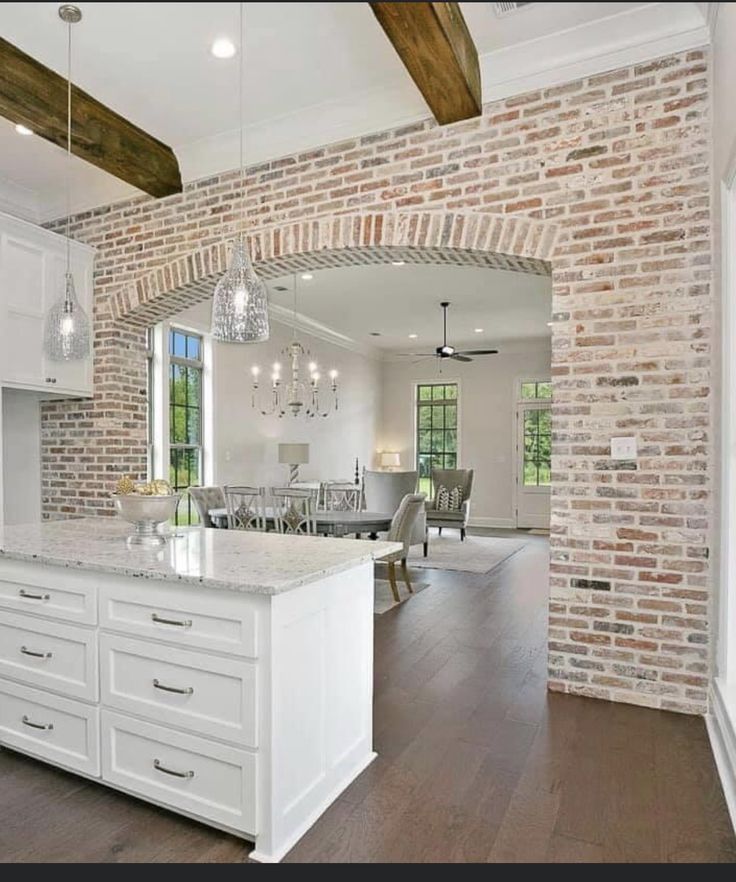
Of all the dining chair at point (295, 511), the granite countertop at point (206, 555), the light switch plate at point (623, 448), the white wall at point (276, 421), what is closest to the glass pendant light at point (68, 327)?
the granite countertop at point (206, 555)

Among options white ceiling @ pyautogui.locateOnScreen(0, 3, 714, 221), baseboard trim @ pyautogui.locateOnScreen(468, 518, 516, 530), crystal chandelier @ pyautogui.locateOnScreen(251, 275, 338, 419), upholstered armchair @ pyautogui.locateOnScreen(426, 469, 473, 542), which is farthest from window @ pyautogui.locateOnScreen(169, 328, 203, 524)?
baseboard trim @ pyautogui.locateOnScreen(468, 518, 516, 530)

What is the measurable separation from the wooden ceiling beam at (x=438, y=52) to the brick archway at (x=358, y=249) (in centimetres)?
56

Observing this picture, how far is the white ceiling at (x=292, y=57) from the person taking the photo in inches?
108

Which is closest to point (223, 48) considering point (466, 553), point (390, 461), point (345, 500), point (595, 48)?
point (595, 48)

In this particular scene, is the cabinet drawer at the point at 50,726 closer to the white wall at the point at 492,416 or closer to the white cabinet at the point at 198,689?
the white cabinet at the point at 198,689

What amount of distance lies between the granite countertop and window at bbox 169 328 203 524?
3642 millimetres

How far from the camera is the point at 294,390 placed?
679 centimetres

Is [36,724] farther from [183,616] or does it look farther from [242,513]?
[242,513]

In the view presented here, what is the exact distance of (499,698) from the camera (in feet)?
9.84

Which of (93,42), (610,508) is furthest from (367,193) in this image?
(610,508)

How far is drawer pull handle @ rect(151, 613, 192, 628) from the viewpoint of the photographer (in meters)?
1.95

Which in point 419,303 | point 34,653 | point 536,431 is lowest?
point 34,653

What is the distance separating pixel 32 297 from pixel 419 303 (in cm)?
466

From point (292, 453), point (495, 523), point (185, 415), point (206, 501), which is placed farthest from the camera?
point (495, 523)
